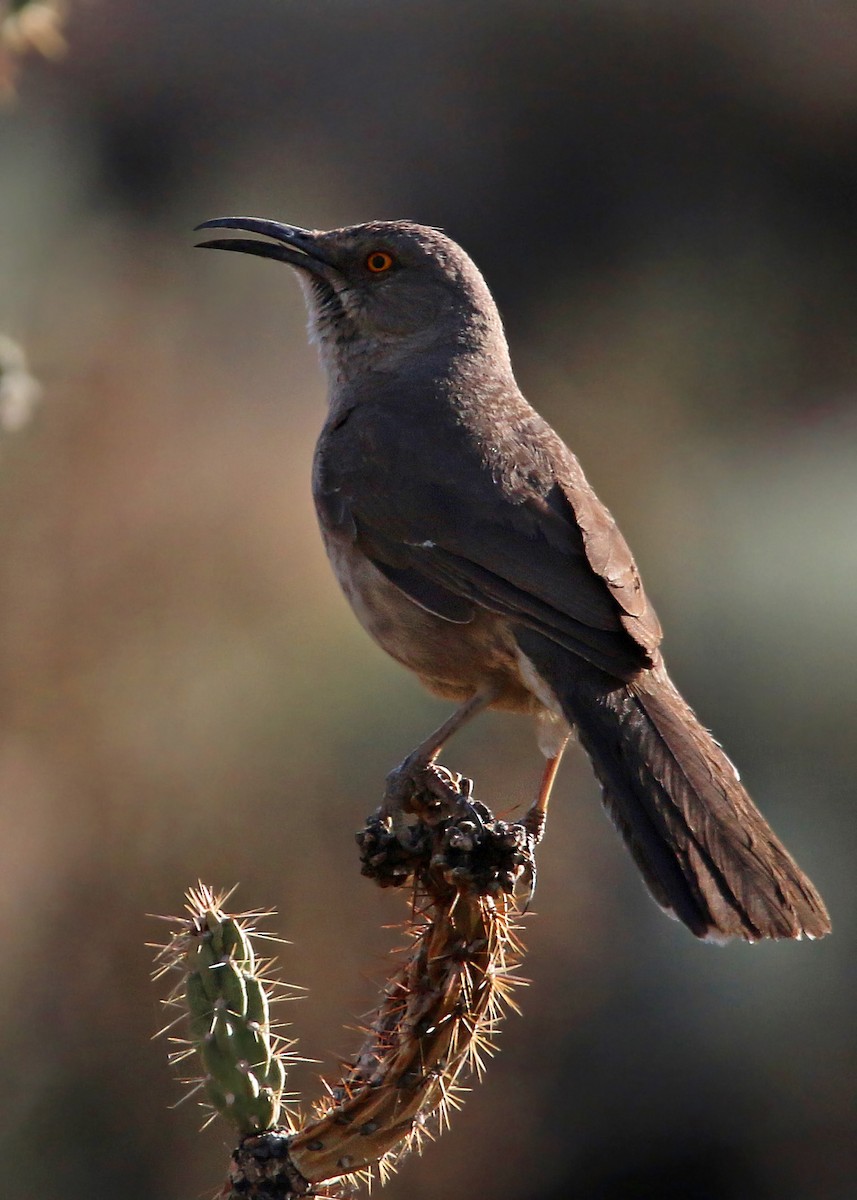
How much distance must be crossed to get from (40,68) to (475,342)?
1302cm

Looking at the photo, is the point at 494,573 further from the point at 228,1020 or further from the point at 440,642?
the point at 228,1020

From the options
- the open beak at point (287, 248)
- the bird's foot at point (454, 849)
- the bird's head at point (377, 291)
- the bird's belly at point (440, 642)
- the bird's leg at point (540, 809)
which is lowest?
the bird's foot at point (454, 849)

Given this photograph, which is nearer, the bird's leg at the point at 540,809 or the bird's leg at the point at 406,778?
the bird's leg at the point at 406,778

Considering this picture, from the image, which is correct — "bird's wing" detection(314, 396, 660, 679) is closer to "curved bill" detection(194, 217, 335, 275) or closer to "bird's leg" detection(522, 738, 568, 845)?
"bird's leg" detection(522, 738, 568, 845)

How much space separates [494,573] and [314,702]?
4085 mm

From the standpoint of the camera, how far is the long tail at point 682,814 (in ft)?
10.7

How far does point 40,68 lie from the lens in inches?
627

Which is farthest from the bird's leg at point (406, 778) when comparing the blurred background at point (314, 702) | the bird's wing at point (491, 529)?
the blurred background at point (314, 702)

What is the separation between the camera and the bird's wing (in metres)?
3.74

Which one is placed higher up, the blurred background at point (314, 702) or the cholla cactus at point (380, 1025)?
the blurred background at point (314, 702)

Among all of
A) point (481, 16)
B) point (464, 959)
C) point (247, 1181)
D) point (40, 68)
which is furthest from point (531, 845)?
point (481, 16)

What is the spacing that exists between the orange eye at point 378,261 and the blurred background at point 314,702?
1.26 m

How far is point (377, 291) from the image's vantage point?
4.79m

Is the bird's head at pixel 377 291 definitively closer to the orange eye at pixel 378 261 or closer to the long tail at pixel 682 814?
the orange eye at pixel 378 261
